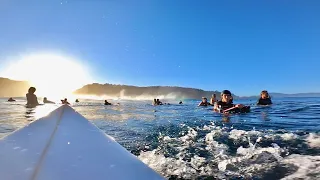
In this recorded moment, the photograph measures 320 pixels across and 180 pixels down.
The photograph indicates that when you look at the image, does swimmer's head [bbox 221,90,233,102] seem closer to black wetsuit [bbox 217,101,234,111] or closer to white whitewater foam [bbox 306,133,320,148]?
black wetsuit [bbox 217,101,234,111]

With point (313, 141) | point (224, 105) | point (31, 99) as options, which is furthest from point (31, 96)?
point (313, 141)

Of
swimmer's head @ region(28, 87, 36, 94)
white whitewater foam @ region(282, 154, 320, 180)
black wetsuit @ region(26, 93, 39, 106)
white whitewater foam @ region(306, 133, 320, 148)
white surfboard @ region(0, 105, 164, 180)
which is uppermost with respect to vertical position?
swimmer's head @ region(28, 87, 36, 94)

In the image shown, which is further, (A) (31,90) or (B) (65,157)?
(A) (31,90)

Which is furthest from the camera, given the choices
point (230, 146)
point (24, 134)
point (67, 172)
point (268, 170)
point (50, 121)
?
point (230, 146)

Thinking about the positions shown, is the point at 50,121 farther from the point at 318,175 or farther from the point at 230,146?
the point at 230,146

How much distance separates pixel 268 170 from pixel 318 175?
75 cm

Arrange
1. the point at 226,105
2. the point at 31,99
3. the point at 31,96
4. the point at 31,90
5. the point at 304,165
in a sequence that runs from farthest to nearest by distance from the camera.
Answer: the point at 31,99
the point at 31,96
the point at 31,90
the point at 226,105
the point at 304,165

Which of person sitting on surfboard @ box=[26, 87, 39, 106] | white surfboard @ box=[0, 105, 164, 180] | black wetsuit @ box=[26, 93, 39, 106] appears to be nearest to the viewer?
white surfboard @ box=[0, 105, 164, 180]

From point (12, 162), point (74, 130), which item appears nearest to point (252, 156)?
point (74, 130)

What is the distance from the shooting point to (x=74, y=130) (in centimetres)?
298

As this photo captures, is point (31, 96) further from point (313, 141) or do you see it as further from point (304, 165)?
point (304, 165)

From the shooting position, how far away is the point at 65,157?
2.02 metres

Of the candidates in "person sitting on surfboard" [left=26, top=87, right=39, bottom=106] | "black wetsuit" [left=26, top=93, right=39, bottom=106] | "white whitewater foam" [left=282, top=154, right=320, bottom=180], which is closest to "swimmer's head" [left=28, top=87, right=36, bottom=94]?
"person sitting on surfboard" [left=26, top=87, right=39, bottom=106]

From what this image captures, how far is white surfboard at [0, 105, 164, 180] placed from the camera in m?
1.73
